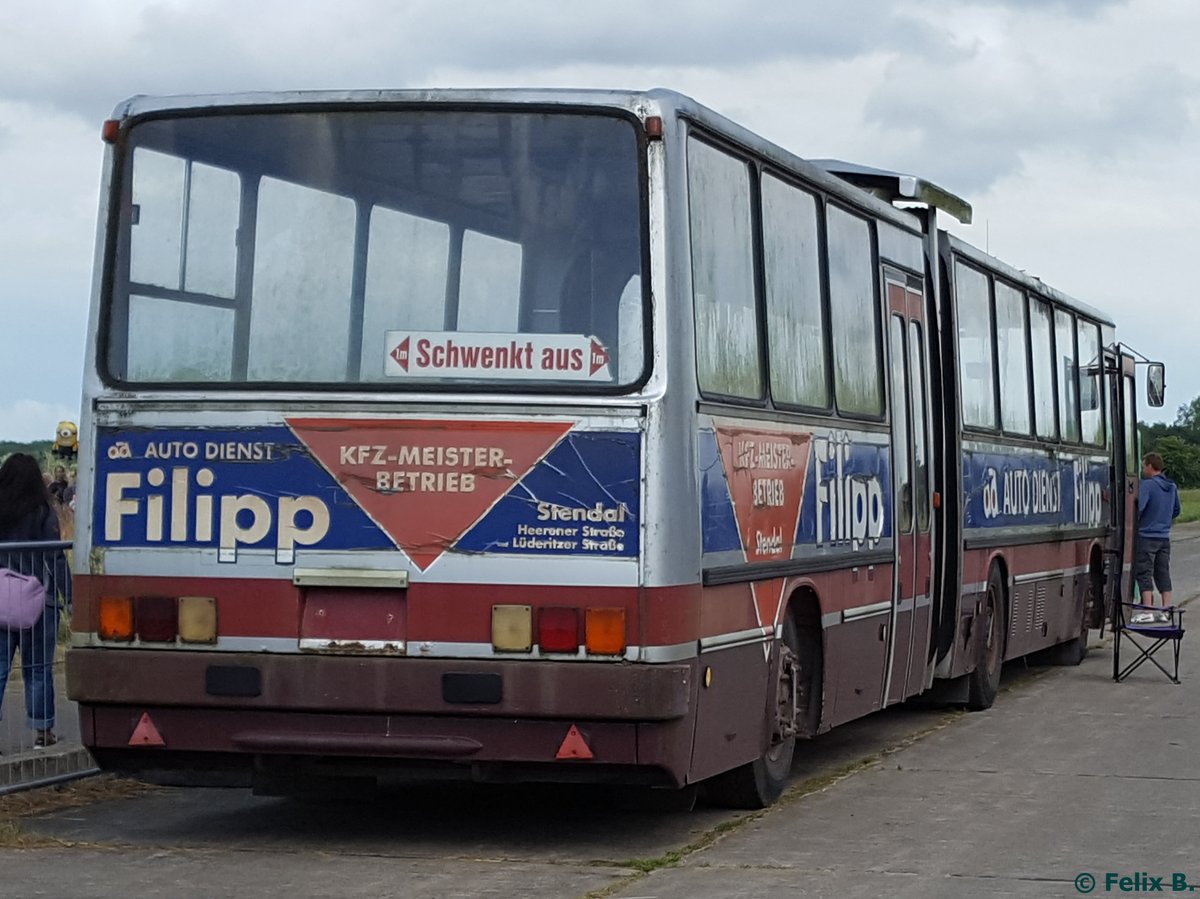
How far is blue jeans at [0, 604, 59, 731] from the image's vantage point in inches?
445

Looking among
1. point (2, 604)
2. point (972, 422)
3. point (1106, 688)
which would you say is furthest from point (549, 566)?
point (1106, 688)

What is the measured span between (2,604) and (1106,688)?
9.72 meters

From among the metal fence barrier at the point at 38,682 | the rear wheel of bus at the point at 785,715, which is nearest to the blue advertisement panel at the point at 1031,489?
the rear wheel of bus at the point at 785,715

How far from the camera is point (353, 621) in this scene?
9211 mm

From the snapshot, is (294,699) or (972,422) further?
(972,422)

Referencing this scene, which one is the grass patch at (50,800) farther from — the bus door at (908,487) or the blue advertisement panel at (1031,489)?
the blue advertisement panel at (1031,489)

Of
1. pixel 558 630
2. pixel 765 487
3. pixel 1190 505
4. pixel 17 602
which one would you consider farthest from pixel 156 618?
pixel 1190 505

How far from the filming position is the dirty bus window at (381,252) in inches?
365

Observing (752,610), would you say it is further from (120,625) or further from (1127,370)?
(1127,370)

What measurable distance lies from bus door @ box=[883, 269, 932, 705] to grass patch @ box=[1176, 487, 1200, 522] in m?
47.3

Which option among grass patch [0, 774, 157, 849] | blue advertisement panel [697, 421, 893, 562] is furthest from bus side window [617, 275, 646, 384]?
grass patch [0, 774, 157, 849]

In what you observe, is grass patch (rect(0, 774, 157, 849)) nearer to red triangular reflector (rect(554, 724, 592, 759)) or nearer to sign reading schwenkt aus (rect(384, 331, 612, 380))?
red triangular reflector (rect(554, 724, 592, 759))

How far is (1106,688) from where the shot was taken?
17.7m

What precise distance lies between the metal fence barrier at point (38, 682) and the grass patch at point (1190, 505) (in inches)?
2021
